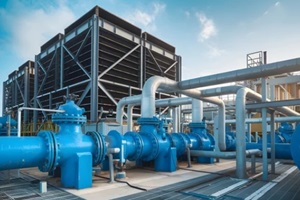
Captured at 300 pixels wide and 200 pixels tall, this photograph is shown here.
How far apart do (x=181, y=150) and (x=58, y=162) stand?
4.87 metres

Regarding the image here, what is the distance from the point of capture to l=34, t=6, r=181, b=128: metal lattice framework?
73.4 feet

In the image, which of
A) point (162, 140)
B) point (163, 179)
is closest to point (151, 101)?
point (162, 140)

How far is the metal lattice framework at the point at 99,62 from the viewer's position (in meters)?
22.4

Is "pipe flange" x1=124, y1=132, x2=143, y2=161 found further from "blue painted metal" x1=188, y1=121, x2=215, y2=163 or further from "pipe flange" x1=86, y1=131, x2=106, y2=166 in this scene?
"blue painted metal" x1=188, y1=121, x2=215, y2=163

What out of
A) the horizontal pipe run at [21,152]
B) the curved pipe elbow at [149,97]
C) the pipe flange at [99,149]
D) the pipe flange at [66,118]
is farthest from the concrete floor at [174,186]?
the curved pipe elbow at [149,97]

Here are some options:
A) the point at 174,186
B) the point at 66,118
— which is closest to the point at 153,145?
the point at 174,186

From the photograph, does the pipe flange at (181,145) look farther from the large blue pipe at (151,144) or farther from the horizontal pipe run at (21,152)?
the horizontal pipe run at (21,152)

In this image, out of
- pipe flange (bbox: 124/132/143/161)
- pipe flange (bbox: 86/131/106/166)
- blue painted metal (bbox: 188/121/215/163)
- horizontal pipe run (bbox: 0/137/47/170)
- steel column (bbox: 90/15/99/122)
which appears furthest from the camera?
steel column (bbox: 90/15/99/122)

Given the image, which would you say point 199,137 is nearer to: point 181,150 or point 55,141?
point 181,150

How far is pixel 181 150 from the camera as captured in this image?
8.92 metres

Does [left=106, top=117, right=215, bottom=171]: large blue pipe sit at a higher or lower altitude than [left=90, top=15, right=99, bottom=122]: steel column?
lower

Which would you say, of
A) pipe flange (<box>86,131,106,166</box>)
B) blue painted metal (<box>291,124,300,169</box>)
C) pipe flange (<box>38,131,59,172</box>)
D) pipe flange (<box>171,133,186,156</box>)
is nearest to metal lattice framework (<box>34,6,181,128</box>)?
pipe flange (<box>171,133,186,156</box>)

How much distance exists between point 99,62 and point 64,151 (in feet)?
59.3

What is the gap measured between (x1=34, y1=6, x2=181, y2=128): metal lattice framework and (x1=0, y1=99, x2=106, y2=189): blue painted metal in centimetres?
1535
